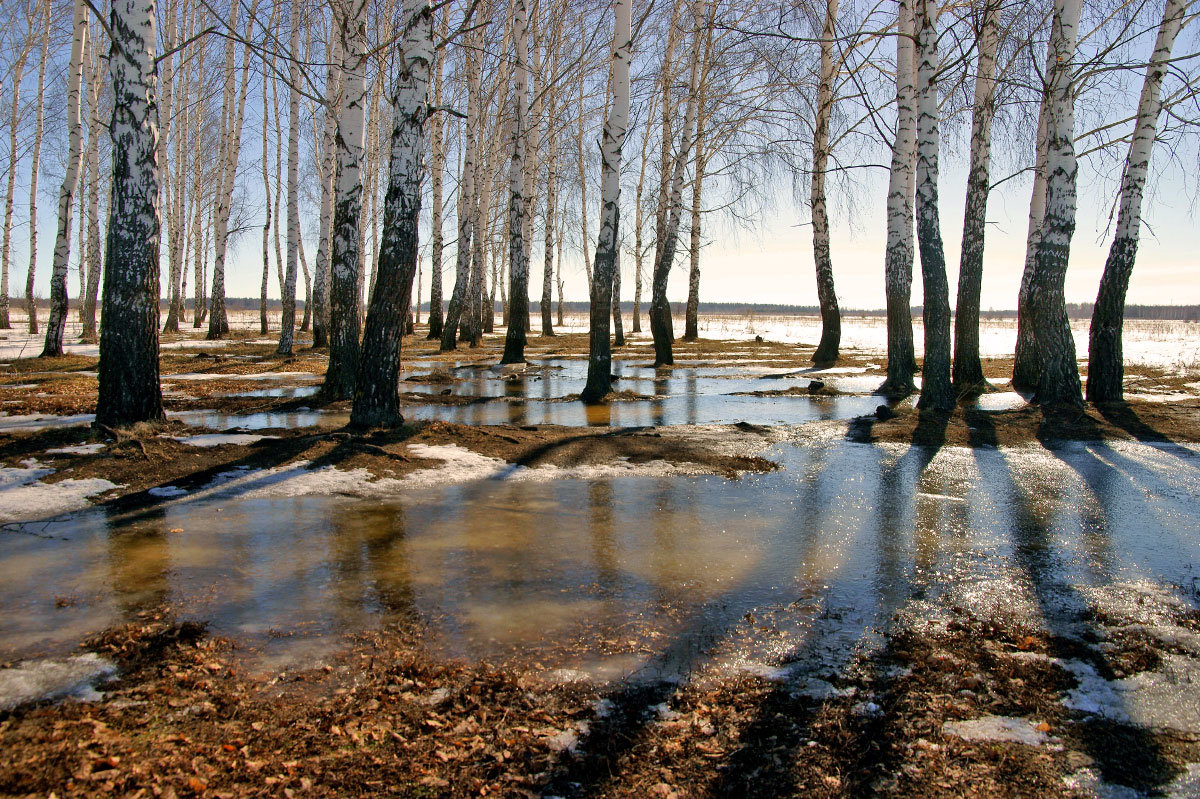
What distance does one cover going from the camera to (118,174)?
6.62m

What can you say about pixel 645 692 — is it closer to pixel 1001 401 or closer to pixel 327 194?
pixel 1001 401

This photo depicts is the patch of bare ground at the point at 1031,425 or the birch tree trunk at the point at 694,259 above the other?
the birch tree trunk at the point at 694,259

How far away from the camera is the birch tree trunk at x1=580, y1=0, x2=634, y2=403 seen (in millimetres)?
9789

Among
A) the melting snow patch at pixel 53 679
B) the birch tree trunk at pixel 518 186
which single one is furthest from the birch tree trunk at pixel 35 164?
the melting snow patch at pixel 53 679

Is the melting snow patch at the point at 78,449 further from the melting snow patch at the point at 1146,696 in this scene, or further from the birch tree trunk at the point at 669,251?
the birch tree trunk at the point at 669,251

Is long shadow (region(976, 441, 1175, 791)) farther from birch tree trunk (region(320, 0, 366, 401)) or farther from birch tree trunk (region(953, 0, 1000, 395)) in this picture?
birch tree trunk (region(320, 0, 366, 401))

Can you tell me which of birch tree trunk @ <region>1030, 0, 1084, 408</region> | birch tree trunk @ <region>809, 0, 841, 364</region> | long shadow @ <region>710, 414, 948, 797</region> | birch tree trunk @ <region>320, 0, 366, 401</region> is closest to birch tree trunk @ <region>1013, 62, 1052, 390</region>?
birch tree trunk @ <region>1030, 0, 1084, 408</region>

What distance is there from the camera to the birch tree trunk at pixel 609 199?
9.79 meters

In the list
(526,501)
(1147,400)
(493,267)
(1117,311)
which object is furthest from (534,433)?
(493,267)

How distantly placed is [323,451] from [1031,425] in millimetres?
7977

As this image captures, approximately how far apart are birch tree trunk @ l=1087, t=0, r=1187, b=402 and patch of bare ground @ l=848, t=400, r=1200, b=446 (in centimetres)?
47

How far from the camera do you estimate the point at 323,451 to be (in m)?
6.50

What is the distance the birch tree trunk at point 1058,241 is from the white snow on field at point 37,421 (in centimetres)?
1138

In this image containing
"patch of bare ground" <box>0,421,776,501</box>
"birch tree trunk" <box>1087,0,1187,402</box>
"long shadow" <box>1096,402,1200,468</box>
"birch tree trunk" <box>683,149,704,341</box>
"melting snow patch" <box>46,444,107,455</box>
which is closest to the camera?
"patch of bare ground" <box>0,421,776,501</box>
